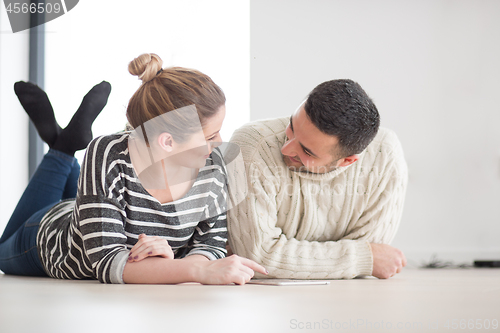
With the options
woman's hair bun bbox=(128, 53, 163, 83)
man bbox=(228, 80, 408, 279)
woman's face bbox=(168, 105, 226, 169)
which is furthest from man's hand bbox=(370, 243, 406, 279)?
woman's hair bun bbox=(128, 53, 163, 83)

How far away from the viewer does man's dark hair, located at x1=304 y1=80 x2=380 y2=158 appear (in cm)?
104

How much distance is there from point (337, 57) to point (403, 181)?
114 cm

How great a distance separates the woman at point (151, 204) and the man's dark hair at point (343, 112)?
23cm

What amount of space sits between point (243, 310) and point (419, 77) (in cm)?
192

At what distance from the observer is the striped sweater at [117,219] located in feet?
2.94

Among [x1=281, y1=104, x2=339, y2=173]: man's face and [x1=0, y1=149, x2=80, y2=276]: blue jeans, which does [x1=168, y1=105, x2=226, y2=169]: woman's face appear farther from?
[x1=0, y1=149, x2=80, y2=276]: blue jeans

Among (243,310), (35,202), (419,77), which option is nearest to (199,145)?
(243,310)

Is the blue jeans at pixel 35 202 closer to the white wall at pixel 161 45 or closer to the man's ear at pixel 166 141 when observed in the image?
the man's ear at pixel 166 141

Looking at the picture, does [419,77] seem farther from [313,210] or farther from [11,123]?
[11,123]

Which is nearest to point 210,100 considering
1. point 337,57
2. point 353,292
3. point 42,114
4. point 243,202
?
point 243,202

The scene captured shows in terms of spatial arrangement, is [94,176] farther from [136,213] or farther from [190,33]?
[190,33]

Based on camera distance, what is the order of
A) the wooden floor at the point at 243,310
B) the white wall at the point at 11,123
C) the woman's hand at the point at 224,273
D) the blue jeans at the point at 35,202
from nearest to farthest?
the wooden floor at the point at 243,310, the woman's hand at the point at 224,273, the blue jeans at the point at 35,202, the white wall at the point at 11,123

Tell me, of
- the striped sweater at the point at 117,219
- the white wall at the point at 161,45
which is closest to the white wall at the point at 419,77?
the white wall at the point at 161,45

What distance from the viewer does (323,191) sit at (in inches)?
45.3
